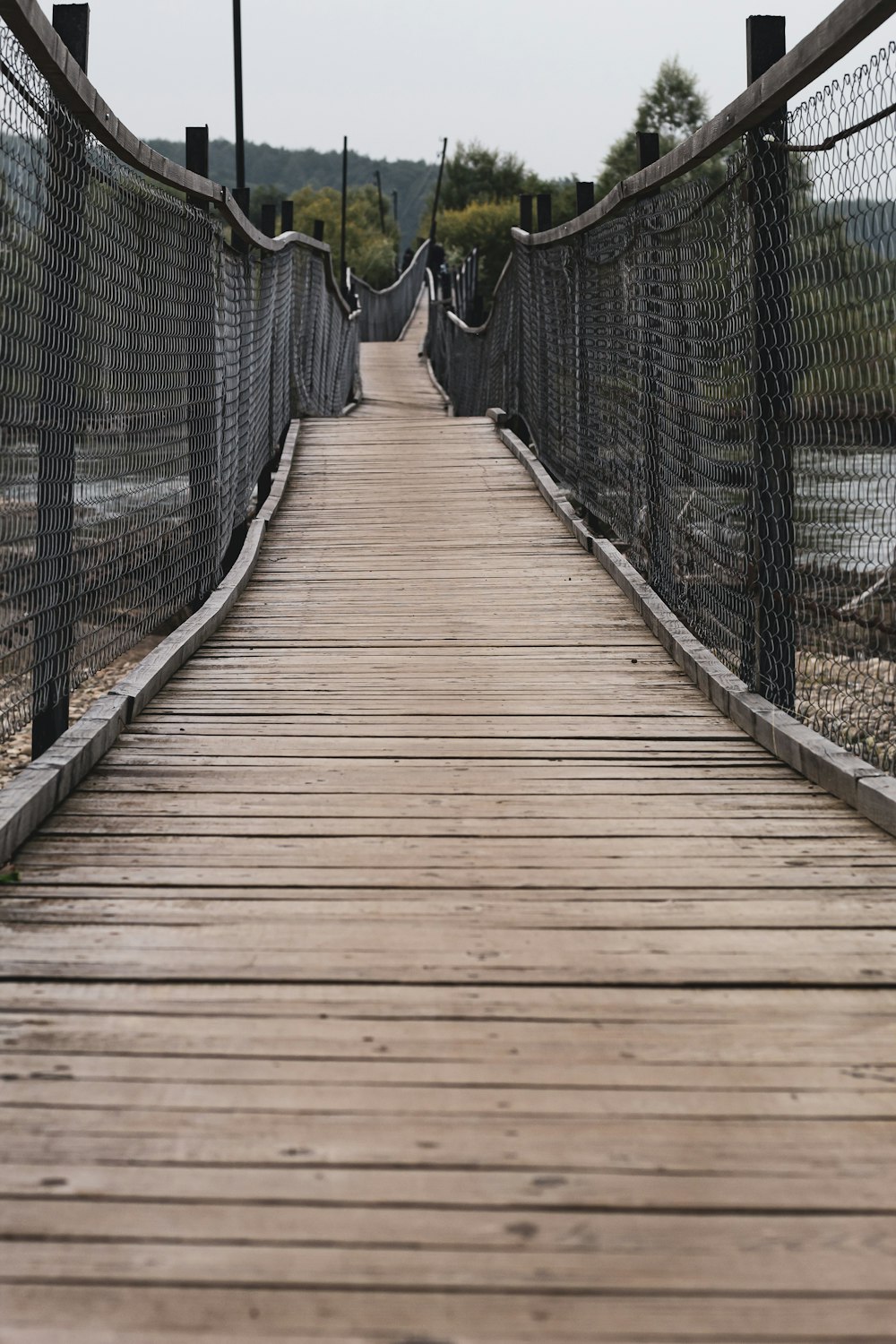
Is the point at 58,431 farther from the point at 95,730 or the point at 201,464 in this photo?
the point at 201,464

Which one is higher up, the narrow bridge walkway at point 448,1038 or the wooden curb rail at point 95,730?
the wooden curb rail at point 95,730

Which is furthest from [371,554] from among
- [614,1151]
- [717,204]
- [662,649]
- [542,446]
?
[614,1151]

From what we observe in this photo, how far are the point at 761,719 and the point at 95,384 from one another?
1914 mm

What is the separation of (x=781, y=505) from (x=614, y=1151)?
98.7 inches

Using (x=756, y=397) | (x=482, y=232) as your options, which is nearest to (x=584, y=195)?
(x=756, y=397)

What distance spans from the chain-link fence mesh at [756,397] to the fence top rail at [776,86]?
7cm

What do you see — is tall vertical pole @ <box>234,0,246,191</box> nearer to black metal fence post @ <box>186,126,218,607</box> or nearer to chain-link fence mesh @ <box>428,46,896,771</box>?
chain-link fence mesh @ <box>428,46,896,771</box>

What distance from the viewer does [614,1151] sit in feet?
5.62

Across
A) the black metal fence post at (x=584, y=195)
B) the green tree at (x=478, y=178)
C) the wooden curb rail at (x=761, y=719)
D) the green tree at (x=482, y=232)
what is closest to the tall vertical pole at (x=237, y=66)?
the black metal fence post at (x=584, y=195)

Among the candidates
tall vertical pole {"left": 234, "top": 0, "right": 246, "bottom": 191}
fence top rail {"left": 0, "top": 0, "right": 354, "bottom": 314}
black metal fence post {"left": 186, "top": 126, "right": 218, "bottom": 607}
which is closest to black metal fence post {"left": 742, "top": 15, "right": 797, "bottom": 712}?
fence top rail {"left": 0, "top": 0, "right": 354, "bottom": 314}

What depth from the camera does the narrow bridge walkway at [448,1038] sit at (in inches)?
57.9

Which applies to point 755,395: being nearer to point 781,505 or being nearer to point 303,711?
point 781,505

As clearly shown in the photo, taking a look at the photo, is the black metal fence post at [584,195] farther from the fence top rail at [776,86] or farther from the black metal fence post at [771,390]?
the black metal fence post at [771,390]

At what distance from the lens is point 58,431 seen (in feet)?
11.2
